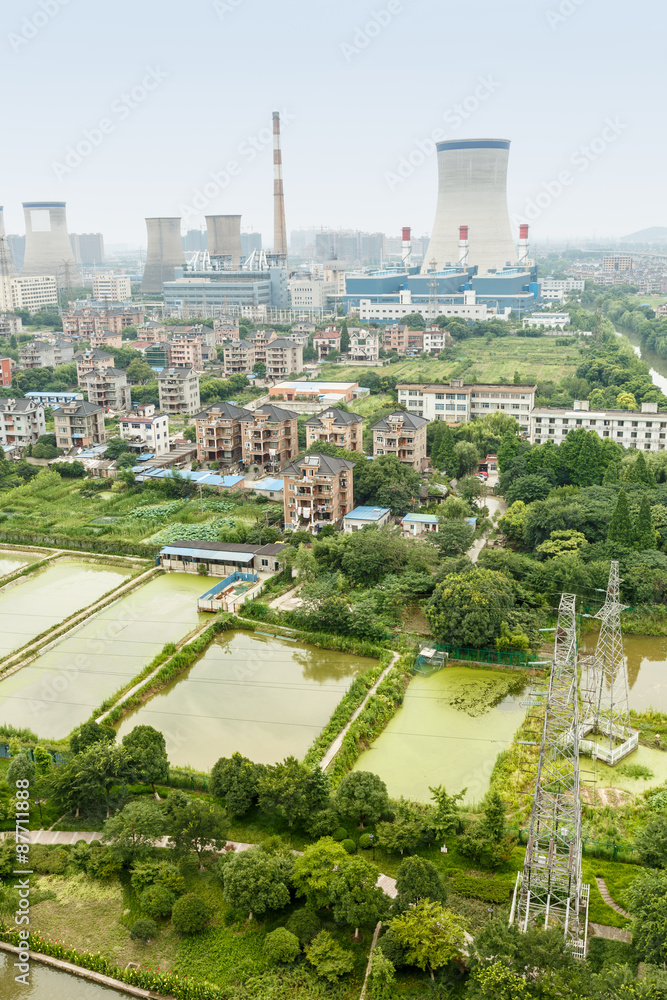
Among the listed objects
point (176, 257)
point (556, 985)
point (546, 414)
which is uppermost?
point (176, 257)

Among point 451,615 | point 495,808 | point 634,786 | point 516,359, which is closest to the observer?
point 495,808

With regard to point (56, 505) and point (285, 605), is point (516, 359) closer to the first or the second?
point (56, 505)

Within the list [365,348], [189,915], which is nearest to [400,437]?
[189,915]

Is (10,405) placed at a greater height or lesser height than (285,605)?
greater

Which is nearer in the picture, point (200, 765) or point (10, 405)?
point (200, 765)

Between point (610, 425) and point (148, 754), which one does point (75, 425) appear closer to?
point (610, 425)

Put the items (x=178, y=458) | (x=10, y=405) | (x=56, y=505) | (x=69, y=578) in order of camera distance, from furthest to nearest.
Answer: (x=10, y=405), (x=178, y=458), (x=56, y=505), (x=69, y=578)

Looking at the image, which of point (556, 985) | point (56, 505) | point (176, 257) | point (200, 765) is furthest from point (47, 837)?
point (176, 257)
